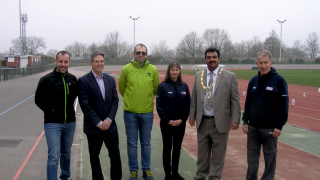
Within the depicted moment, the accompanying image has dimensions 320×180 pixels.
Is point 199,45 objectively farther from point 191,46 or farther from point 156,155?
point 156,155

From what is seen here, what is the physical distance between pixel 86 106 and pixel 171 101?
50.0 inches

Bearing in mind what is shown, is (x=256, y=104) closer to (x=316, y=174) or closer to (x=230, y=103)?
(x=230, y=103)

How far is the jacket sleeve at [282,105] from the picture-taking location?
3.73 metres

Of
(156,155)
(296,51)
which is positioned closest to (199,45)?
(296,51)

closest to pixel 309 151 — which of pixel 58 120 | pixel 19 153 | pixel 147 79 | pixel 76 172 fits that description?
pixel 147 79

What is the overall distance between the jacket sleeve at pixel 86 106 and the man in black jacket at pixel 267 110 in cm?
222

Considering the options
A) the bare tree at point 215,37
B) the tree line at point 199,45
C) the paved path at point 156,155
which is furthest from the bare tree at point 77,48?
the paved path at point 156,155

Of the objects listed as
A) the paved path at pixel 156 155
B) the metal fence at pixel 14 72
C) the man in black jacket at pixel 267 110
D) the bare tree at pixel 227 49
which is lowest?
the paved path at pixel 156 155

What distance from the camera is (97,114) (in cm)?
390

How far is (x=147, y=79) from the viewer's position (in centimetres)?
437

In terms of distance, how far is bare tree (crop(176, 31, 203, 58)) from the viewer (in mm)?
95562

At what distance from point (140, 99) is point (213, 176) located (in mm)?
1617

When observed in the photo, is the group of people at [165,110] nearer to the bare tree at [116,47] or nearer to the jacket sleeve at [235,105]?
the jacket sleeve at [235,105]

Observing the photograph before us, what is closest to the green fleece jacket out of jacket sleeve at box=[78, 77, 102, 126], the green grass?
jacket sleeve at box=[78, 77, 102, 126]
